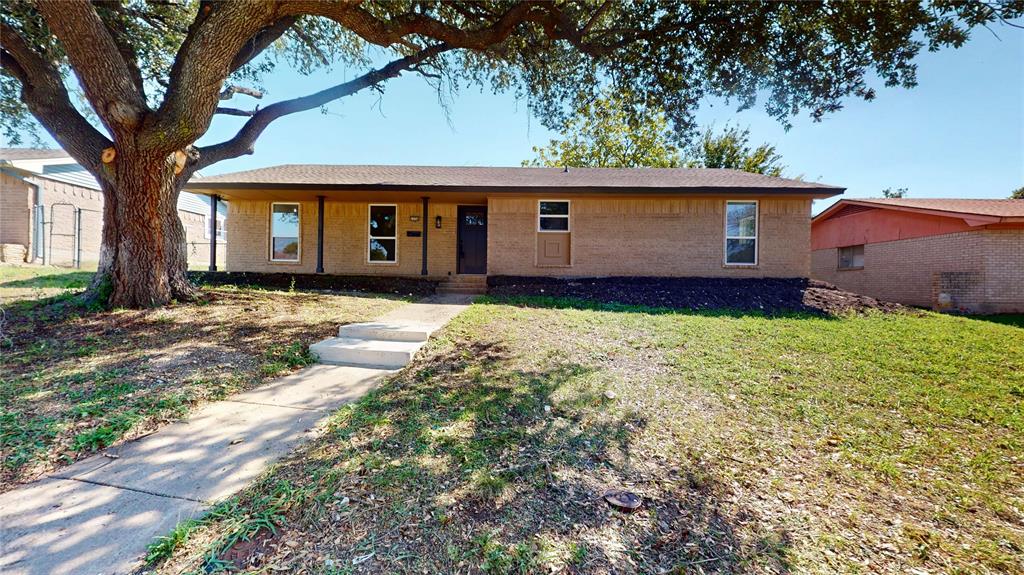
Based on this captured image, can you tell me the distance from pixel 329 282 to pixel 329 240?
6.42 feet

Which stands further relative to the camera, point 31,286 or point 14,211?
point 14,211

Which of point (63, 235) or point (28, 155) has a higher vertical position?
point (28, 155)

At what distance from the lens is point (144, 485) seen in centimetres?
212

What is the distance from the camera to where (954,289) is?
1041 cm

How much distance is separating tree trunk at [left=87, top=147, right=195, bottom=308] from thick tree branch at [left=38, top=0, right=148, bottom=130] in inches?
22.1

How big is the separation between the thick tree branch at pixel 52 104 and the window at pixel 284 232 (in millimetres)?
5837

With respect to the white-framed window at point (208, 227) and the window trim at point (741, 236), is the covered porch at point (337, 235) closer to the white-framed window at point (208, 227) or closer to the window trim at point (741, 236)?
the window trim at point (741, 236)

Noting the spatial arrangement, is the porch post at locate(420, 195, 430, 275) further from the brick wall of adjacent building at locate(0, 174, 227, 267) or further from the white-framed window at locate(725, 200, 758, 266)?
the brick wall of adjacent building at locate(0, 174, 227, 267)

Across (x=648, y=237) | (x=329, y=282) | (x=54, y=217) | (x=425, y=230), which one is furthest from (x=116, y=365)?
(x=54, y=217)

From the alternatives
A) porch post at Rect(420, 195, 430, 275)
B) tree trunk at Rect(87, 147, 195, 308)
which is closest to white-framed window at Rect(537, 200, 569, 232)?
porch post at Rect(420, 195, 430, 275)

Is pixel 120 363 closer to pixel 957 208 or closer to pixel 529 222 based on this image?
pixel 529 222

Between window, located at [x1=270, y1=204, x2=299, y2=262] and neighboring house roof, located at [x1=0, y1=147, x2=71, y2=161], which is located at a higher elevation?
neighboring house roof, located at [x1=0, y1=147, x2=71, y2=161]

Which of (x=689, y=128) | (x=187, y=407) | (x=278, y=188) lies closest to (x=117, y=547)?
(x=187, y=407)

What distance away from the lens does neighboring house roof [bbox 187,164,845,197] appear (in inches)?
388
